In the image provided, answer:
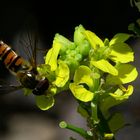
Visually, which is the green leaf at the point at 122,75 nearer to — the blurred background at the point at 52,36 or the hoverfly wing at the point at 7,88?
the hoverfly wing at the point at 7,88

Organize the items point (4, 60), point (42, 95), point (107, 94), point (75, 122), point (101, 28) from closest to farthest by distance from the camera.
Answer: point (107, 94) < point (42, 95) < point (4, 60) < point (75, 122) < point (101, 28)

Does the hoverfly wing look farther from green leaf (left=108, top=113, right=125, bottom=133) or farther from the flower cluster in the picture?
green leaf (left=108, top=113, right=125, bottom=133)

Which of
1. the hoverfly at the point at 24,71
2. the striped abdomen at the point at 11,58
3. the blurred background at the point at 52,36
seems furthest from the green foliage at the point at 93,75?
the blurred background at the point at 52,36

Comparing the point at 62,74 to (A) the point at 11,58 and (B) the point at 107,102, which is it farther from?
(A) the point at 11,58

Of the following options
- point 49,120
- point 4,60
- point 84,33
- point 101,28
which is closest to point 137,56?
point 101,28

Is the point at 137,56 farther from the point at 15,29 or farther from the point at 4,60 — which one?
the point at 4,60
